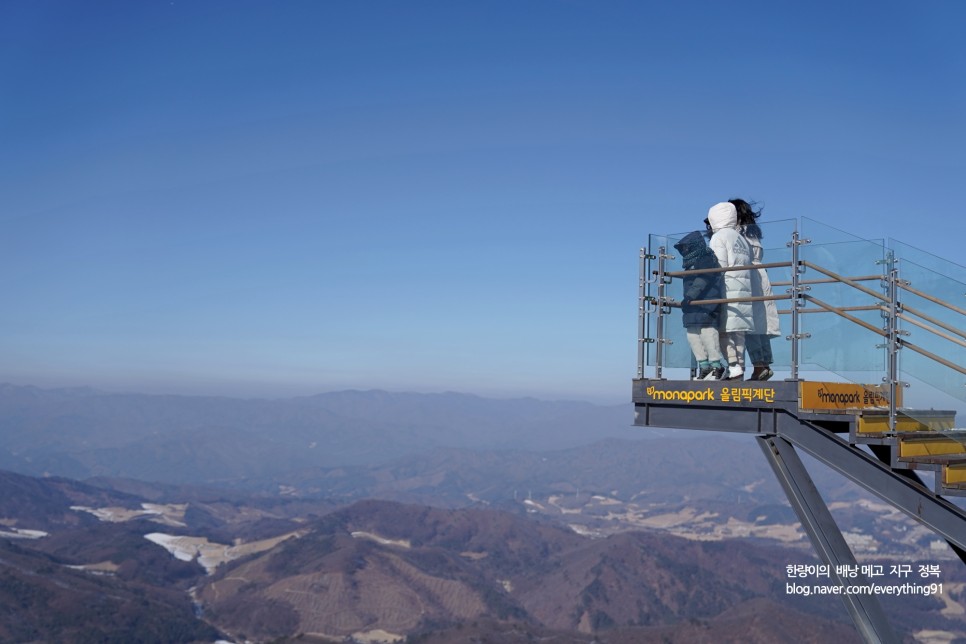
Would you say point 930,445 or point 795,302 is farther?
point 795,302

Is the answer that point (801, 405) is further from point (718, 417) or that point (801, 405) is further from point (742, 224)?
point (742, 224)

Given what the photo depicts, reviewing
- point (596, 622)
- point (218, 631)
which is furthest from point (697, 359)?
point (596, 622)

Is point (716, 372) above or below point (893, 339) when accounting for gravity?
below

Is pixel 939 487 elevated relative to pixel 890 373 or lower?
lower

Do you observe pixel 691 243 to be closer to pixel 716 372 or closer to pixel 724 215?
pixel 724 215

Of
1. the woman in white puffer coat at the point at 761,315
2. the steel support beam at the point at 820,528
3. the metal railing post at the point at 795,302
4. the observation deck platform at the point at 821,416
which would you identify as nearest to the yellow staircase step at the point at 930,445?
the observation deck platform at the point at 821,416

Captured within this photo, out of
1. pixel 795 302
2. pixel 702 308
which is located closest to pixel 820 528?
pixel 795 302

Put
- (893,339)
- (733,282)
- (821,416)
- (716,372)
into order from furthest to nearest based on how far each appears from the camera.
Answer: (716,372) → (733,282) → (821,416) → (893,339)
